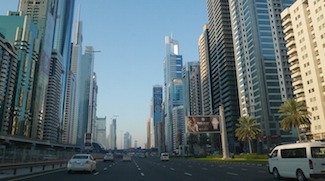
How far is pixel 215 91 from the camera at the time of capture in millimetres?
168750

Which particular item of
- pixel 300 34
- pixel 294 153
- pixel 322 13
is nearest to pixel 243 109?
pixel 300 34

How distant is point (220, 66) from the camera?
160 m

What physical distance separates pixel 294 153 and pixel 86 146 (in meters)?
59.3

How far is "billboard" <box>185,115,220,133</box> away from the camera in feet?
190

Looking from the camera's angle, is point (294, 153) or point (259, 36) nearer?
point (294, 153)

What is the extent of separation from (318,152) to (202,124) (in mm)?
44747

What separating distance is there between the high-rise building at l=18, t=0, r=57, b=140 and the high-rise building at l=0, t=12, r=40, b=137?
6603mm

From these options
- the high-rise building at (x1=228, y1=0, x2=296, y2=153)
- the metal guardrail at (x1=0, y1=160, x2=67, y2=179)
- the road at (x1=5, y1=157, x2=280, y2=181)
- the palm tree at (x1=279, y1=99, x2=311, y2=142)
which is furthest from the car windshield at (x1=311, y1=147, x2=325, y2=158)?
the high-rise building at (x1=228, y1=0, x2=296, y2=153)

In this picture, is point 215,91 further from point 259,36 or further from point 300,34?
point 300,34

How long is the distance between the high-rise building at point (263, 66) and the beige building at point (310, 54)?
18.9 metres

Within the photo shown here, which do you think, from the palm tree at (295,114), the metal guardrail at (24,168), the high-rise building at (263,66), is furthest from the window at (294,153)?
the high-rise building at (263,66)

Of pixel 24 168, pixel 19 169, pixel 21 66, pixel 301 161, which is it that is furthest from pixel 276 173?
pixel 21 66

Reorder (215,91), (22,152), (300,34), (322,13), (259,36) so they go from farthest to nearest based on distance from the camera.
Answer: (215,91)
(259,36)
(300,34)
(322,13)
(22,152)

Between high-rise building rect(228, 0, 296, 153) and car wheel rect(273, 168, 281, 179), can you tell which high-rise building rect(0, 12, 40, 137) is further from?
car wheel rect(273, 168, 281, 179)
